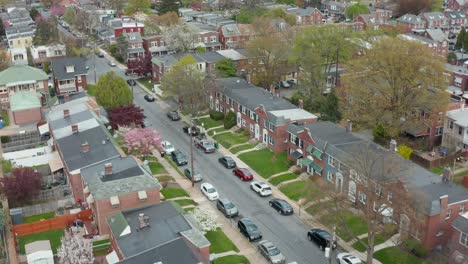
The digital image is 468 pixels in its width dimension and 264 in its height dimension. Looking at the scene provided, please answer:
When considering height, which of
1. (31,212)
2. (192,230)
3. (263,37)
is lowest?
(31,212)

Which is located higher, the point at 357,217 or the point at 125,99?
the point at 125,99

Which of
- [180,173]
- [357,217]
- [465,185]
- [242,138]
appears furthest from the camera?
[242,138]

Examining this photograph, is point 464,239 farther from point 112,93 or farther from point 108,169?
point 112,93

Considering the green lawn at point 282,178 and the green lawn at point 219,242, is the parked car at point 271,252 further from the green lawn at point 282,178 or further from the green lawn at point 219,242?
the green lawn at point 282,178

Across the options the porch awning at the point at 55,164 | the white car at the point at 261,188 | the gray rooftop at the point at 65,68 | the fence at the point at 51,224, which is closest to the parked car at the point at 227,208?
the white car at the point at 261,188

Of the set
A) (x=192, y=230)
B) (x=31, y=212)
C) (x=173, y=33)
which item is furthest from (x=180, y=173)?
(x=173, y=33)

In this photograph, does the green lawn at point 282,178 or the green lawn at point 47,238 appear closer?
the green lawn at point 47,238

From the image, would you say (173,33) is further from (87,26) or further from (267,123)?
(267,123)
